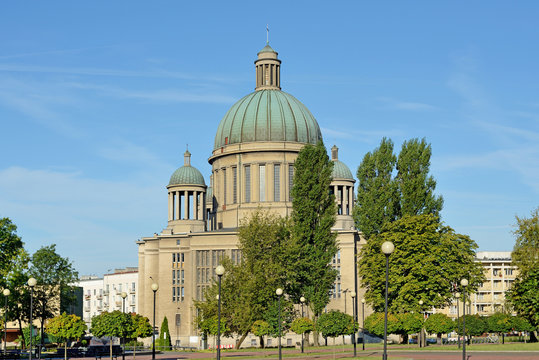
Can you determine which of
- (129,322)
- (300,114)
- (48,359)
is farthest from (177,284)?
(129,322)

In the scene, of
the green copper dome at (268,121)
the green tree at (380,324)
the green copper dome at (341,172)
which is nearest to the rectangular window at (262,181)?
the green copper dome at (268,121)

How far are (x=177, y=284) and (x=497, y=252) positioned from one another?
7469cm

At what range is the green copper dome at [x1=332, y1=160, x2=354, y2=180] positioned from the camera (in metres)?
110

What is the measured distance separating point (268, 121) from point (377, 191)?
88.5ft

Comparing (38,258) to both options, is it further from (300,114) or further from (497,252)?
(497,252)

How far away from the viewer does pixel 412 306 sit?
67.1 m

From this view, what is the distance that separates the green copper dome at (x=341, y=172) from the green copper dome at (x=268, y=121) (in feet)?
31.7

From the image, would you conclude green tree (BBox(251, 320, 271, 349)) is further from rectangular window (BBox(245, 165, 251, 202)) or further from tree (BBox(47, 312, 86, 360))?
rectangular window (BBox(245, 165, 251, 202))

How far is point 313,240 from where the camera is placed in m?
69.2

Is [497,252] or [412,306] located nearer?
[412,306]

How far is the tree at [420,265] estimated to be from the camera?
222ft

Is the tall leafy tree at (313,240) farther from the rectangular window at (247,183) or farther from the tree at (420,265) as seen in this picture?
the rectangular window at (247,183)

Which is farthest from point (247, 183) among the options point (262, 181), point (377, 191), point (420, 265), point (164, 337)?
point (420, 265)

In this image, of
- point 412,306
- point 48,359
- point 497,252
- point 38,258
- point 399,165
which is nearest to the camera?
point 48,359
